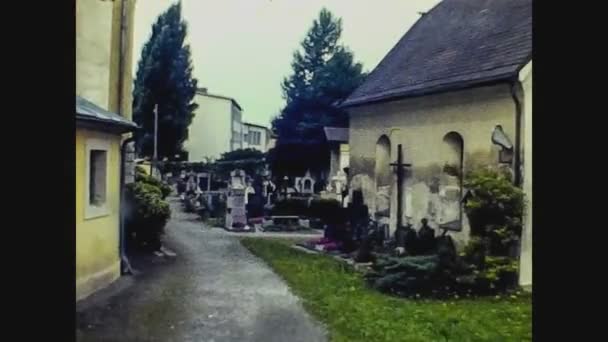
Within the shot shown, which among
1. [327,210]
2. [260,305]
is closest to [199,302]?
[260,305]

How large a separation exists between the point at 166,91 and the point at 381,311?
1032mm

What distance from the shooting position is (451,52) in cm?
237

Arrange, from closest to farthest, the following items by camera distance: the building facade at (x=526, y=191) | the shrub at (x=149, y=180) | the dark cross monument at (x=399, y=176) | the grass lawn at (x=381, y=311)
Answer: the building facade at (x=526, y=191)
the grass lawn at (x=381, y=311)
the shrub at (x=149, y=180)
the dark cross monument at (x=399, y=176)

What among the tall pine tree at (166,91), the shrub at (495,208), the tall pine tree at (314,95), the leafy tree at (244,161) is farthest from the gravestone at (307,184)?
the shrub at (495,208)

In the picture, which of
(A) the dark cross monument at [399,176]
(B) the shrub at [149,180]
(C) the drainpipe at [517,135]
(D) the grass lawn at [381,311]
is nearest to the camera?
(D) the grass lawn at [381,311]

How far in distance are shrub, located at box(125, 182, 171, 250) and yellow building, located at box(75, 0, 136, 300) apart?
1.9 inches

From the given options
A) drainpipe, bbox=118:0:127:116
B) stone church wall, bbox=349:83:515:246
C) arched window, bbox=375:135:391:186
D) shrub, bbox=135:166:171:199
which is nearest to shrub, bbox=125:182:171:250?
shrub, bbox=135:166:171:199

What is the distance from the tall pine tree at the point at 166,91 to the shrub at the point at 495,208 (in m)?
1.03

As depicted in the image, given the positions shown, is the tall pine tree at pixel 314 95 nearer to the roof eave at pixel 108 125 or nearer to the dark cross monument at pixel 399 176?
the dark cross monument at pixel 399 176

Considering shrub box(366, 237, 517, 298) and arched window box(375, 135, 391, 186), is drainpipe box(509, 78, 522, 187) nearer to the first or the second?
shrub box(366, 237, 517, 298)

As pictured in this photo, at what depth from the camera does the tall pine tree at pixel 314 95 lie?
2094mm

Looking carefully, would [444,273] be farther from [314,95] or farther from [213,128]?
[213,128]
